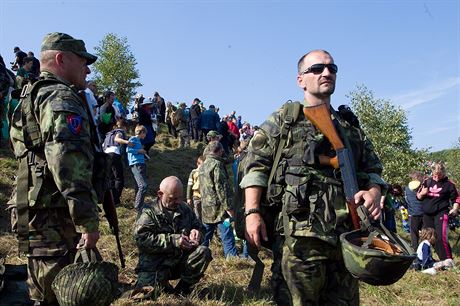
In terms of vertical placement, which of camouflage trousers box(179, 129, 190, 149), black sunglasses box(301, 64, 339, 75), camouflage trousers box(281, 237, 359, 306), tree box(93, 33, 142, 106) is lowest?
camouflage trousers box(281, 237, 359, 306)

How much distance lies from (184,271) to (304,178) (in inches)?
106

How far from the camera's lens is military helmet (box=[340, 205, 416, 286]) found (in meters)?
2.46

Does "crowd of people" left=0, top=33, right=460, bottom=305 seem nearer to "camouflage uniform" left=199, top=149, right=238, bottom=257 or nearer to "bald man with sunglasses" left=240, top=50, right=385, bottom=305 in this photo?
"bald man with sunglasses" left=240, top=50, right=385, bottom=305

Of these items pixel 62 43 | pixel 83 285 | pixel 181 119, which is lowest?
pixel 83 285

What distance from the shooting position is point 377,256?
8.07 feet

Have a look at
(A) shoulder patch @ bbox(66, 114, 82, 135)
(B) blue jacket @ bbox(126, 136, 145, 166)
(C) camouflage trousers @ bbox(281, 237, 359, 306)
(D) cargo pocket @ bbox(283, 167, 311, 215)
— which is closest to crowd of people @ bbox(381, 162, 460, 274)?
(B) blue jacket @ bbox(126, 136, 145, 166)

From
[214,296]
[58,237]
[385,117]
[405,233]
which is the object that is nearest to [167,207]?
[214,296]

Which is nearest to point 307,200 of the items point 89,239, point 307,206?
point 307,206

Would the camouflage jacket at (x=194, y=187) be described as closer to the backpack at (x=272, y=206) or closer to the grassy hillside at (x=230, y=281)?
the grassy hillside at (x=230, y=281)

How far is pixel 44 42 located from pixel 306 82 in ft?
5.88

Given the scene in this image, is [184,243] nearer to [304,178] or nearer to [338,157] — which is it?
[304,178]

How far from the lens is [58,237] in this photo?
10.1ft

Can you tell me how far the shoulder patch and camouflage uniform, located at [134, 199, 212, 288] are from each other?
239 centimetres

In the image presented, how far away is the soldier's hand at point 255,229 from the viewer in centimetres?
288
